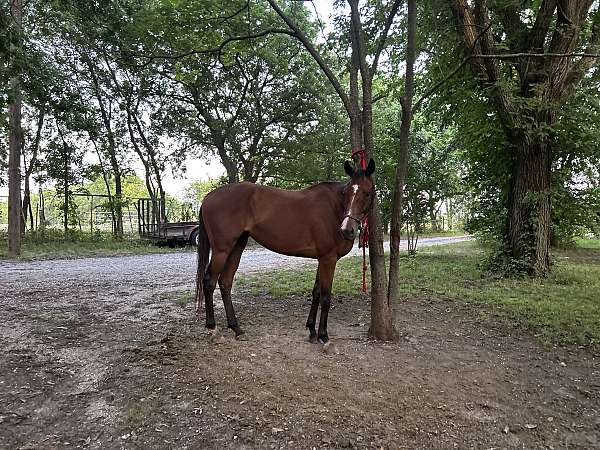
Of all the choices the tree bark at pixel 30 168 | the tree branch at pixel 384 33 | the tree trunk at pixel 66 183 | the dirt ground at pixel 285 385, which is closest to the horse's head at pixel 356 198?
the dirt ground at pixel 285 385

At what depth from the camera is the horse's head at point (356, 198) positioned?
3.78 meters

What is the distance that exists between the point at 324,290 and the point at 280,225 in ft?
2.69

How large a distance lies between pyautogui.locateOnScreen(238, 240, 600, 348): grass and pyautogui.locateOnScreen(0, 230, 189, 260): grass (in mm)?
7293

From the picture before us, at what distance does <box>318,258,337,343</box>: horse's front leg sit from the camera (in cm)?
409

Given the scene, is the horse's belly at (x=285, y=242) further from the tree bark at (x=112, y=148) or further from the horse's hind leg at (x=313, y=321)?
the tree bark at (x=112, y=148)

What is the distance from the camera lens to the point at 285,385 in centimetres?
317

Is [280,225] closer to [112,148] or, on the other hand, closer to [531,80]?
[531,80]

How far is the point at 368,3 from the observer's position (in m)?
4.81

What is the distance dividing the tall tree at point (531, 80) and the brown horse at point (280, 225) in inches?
168

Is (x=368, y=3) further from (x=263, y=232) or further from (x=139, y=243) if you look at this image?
(x=139, y=243)

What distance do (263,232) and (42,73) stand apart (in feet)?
17.8

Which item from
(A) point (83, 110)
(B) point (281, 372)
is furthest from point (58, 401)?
(A) point (83, 110)

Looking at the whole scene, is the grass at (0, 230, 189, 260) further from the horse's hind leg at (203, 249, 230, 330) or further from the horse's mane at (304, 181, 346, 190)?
the horse's mane at (304, 181, 346, 190)

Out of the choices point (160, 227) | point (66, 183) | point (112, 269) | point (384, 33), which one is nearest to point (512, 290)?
point (384, 33)
